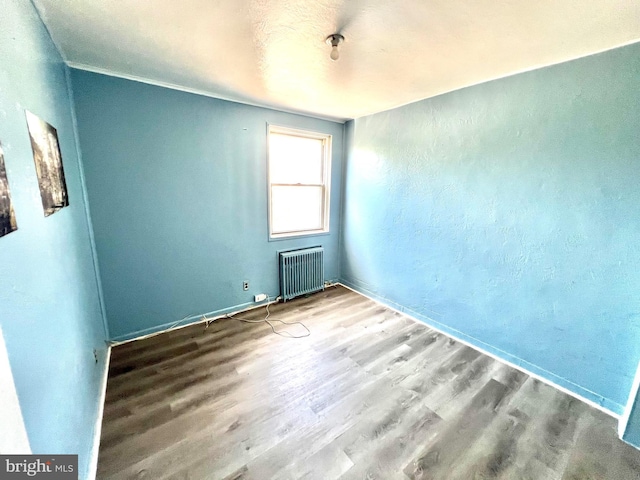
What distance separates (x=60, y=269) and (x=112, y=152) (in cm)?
134

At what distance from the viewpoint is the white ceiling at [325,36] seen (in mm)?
1250

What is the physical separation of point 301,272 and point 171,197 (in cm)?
176

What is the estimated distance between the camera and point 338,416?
1.66 meters

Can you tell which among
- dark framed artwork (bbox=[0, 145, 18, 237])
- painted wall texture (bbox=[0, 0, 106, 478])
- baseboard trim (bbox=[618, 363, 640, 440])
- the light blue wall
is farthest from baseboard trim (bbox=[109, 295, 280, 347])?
baseboard trim (bbox=[618, 363, 640, 440])

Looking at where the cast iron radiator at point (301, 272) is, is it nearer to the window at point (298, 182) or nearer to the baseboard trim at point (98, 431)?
the window at point (298, 182)

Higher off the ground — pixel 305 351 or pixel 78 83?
A: pixel 78 83

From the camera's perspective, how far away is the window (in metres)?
3.12

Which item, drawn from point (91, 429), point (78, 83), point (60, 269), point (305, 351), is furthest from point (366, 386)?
point (78, 83)

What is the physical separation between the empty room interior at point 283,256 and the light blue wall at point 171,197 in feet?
0.06

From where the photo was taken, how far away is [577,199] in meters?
1.77

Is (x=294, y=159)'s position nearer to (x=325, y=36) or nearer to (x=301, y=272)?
(x=301, y=272)

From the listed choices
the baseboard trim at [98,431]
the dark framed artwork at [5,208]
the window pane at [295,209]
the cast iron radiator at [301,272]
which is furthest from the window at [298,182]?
the dark framed artwork at [5,208]

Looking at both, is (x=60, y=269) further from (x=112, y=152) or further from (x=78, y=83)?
(x=78, y=83)

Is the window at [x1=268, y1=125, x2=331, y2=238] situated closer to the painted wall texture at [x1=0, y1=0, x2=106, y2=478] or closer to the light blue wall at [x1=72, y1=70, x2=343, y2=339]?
the light blue wall at [x1=72, y1=70, x2=343, y2=339]
